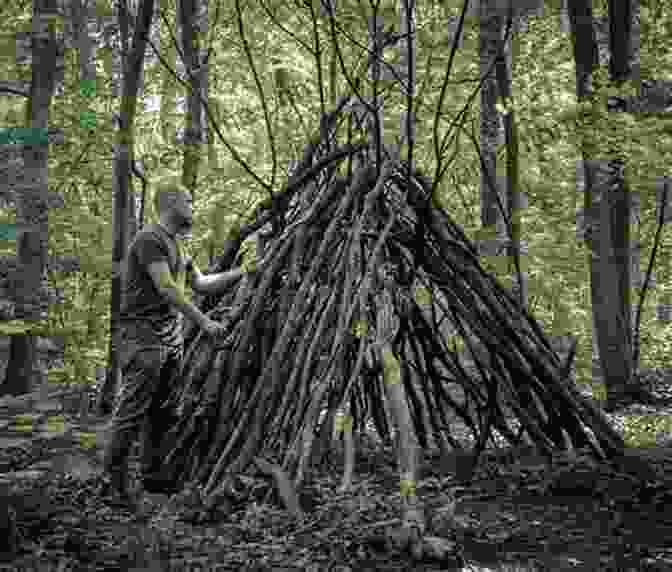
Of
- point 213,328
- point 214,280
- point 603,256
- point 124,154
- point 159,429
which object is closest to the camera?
point 213,328

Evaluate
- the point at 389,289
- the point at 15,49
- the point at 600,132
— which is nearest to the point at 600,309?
the point at 600,132

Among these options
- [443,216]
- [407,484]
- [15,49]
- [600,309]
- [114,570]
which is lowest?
[114,570]

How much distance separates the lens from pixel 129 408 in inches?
144

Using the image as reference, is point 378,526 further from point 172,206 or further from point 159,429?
point 172,206

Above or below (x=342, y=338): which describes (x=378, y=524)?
below

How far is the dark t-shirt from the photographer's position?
3674mm

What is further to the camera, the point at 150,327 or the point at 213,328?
the point at 150,327

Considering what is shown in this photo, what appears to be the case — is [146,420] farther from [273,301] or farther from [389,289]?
[389,289]

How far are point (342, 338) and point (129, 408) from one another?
46.0 inches

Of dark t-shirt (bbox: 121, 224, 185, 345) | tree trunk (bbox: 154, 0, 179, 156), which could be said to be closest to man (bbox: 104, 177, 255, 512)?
dark t-shirt (bbox: 121, 224, 185, 345)

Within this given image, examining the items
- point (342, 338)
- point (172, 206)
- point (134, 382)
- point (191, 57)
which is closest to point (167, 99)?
point (191, 57)

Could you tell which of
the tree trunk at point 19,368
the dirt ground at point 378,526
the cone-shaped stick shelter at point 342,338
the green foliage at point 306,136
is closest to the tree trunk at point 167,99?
the green foliage at point 306,136

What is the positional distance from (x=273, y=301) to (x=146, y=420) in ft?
3.23

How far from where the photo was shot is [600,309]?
7.61 m
